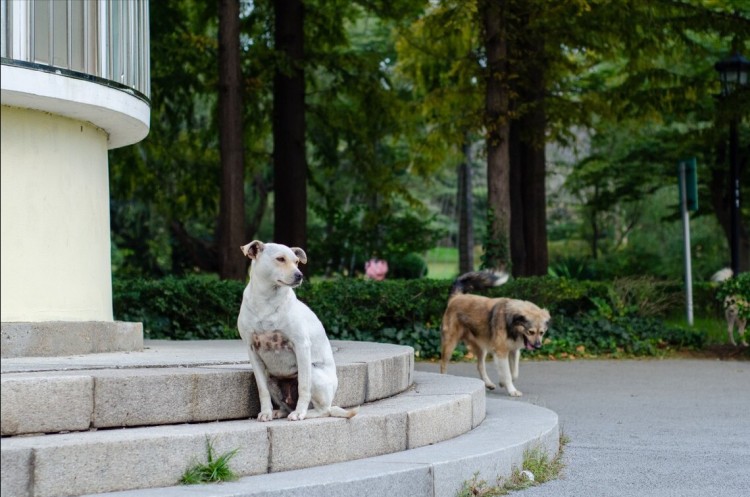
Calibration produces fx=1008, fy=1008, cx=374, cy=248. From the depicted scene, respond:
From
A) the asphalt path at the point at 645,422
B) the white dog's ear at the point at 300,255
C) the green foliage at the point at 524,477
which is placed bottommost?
the asphalt path at the point at 645,422

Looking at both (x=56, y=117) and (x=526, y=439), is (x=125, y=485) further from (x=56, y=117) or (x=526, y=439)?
(x=56, y=117)

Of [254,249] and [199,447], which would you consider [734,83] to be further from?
[199,447]

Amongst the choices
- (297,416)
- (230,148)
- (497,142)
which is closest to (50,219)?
(297,416)

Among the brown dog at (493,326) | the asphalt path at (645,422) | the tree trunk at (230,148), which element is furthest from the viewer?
the tree trunk at (230,148)

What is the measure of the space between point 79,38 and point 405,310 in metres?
8.86

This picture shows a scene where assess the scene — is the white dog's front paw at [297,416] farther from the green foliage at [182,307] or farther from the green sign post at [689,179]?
the green sign post at [689,179]

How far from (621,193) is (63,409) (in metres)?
25.8

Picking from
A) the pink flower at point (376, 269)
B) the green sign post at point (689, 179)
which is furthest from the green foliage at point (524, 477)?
the pink flower at point (376, 269)

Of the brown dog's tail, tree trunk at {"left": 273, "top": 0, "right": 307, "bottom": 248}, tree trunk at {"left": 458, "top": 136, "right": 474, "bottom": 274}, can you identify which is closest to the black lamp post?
the brown dog's tail

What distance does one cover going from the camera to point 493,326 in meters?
12.0

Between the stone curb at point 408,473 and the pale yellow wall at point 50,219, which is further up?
the pale yellow wall at point 50,219

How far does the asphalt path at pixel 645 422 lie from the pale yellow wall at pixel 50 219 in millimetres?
4440

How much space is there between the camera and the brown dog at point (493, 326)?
460 inches

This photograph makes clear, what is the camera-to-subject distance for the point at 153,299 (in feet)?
51.3
